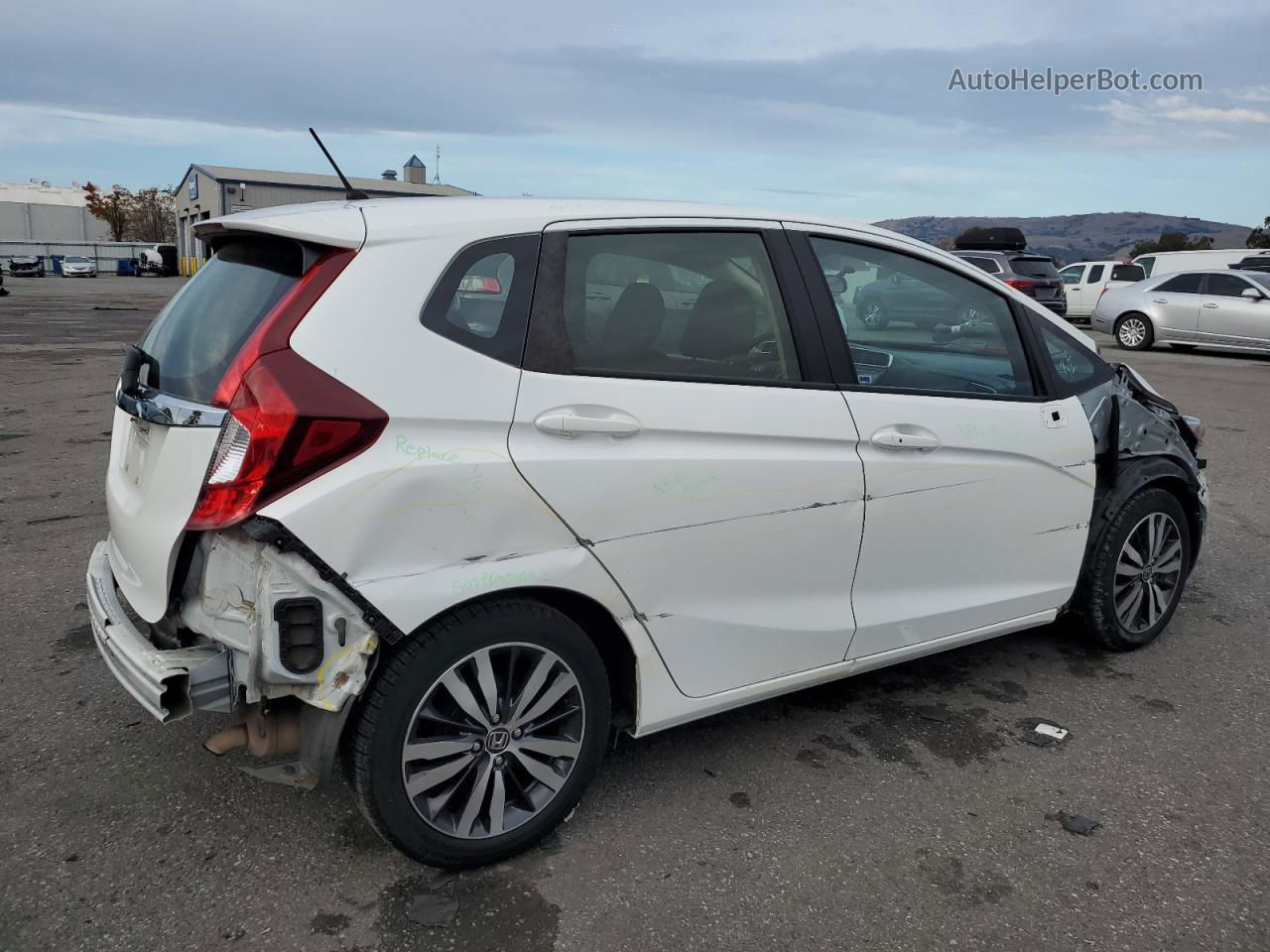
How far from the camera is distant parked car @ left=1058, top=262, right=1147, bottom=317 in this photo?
2447 centimetres

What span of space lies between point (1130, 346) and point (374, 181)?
162ft

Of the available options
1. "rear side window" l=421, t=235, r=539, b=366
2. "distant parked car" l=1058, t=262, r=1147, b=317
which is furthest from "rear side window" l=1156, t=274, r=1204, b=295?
"rear side window" l=421, t=235, r=539, b=366

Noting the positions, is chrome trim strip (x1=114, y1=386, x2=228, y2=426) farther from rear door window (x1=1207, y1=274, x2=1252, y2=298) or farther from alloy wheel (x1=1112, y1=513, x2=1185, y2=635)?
rear door window (x1=1207, y1=274, x2=1252, y2=298)

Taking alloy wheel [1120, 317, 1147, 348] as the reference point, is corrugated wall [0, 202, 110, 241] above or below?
below

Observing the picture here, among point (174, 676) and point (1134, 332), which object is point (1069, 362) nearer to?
point (174, 676)

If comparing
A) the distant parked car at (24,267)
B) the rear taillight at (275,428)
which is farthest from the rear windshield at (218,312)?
the distant parked car at (24,267)

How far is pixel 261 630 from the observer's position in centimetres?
233

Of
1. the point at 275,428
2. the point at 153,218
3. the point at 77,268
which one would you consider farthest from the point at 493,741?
the point at 153,218

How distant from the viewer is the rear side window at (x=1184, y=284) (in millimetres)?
18172

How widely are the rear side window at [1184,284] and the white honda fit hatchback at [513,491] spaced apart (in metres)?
17.3

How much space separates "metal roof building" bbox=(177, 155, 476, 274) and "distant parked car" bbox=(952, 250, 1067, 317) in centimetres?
3336

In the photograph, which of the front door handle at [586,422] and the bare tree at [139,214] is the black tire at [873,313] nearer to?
the front door handle at [586,422]

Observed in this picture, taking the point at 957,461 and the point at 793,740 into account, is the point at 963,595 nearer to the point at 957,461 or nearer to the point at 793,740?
the point at 957,461

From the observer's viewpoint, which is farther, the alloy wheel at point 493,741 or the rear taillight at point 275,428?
the alloy wheel at point 493,741
